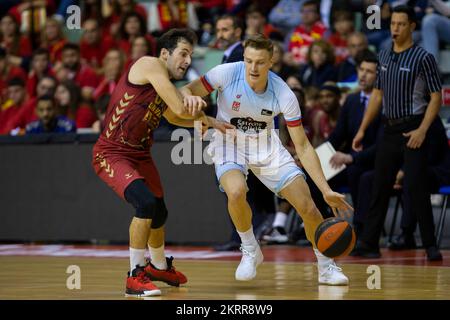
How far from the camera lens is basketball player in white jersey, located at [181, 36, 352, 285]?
26.7 feet

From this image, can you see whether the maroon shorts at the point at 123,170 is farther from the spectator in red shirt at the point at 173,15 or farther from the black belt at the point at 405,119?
the spectator in red shirt at the point at 173,15

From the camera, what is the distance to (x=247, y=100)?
8.29 metres

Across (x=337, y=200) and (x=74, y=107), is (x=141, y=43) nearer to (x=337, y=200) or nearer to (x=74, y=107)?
(x=74, y=107)

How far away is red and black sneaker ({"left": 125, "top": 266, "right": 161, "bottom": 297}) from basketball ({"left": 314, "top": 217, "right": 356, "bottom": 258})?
4.29 ft

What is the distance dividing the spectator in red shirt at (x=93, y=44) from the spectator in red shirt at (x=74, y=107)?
1.83 metres

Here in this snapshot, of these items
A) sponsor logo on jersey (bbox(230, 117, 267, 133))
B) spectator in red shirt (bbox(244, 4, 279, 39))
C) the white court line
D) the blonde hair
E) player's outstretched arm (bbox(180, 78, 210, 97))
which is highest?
spectator in red shirt (bbox(244, 4, 279, 39))

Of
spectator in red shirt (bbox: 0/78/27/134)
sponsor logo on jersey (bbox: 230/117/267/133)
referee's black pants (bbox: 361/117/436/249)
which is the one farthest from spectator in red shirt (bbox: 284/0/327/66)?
sponsor logo on jersey (bbox: 230/117/267/133)

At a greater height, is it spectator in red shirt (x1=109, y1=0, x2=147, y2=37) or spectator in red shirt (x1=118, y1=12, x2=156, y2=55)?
spectator in red shirt (x1=109, y1=0, x2=147, y2=37)

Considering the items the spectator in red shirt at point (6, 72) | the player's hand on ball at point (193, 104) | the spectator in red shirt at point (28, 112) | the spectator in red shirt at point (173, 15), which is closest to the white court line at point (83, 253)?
the spectator in red shirt at point (28, 112)

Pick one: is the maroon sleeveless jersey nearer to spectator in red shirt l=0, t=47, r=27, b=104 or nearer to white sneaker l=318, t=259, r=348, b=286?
white sneaker l=318, t=259, r=348, b=286

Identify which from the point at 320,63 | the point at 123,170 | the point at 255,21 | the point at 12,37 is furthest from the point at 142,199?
the point at 12,37

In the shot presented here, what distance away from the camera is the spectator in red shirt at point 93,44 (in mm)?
16828

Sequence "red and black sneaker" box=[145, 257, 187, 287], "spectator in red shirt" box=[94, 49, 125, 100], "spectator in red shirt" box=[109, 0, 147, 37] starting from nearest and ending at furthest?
"red and black sneaker" box=[145, 257, 187, 287] < "spectator in red shirt" box=[94, 49, 125, 100] < "spectator in red shirt" box=[109, 0, 147, 37]
